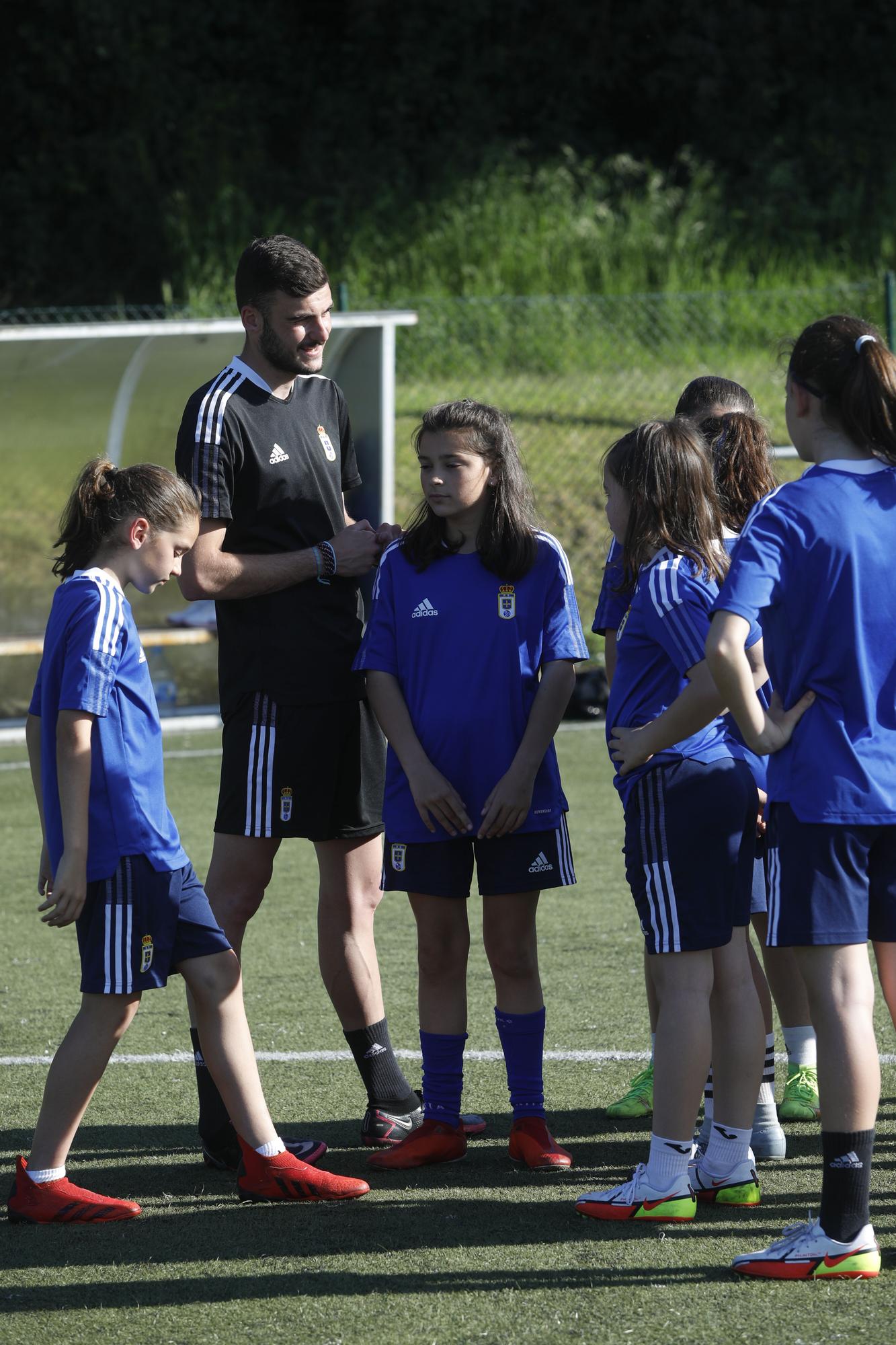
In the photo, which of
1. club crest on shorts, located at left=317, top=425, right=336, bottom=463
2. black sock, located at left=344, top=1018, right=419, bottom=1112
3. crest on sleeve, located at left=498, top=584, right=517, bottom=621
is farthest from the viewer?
club crest on shorts, located at left=317, top=425, right=336, bottom=463

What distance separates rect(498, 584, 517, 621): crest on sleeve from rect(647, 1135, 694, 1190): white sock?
3.79 ft

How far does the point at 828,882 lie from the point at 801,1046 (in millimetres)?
1330

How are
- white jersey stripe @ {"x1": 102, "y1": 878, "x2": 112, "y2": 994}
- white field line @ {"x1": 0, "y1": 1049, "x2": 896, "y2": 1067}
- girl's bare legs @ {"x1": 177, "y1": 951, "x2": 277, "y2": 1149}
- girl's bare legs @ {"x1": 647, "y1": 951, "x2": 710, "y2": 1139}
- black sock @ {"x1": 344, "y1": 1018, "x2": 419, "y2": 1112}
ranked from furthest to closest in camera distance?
white field line @ {"x1": 0, "y1": 1049, "x2": 896, "y2": 1067}
black sock @ {"x1": 344, "y1": 1018, "x2": 419, "y2": 1112}
girl's bare legs @ {"x1": 177, "y1": 951, "x2": 277, "y2": 1149}
white jersey stripe @ {"x1": 102, "y1": 878, "x2": 112, "y2": 994}
girl's bare legs @ {"x1": 647, "y1": 951, "x2": 710, "y2": 1139}

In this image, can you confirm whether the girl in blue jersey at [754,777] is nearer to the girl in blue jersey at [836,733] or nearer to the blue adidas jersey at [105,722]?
the girl in blue jersey at [836,733]

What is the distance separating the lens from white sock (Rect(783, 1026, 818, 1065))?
4.08 meters

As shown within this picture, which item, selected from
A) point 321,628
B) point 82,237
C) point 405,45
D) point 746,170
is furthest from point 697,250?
point 321,628

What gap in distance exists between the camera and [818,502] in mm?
2930

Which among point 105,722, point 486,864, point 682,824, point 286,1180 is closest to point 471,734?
point 486,864

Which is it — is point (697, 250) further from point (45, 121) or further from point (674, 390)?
point (45, 121)

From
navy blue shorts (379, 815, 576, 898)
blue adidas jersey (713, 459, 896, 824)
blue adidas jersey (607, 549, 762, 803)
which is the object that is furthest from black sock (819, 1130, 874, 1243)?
navy blue shorts (379, 815, 576, 898)

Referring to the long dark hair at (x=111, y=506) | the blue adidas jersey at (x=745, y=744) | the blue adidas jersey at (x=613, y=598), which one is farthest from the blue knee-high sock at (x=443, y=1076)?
the long dark hair at (x=111, y=506)

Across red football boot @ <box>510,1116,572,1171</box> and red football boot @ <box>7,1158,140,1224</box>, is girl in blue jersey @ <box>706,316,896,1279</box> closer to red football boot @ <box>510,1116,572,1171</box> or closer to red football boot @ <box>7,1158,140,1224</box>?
red football boot @ <box>510,1116,572,1171</box>

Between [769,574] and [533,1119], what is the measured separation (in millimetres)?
1447

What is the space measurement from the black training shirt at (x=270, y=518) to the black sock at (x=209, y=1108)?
854mm
